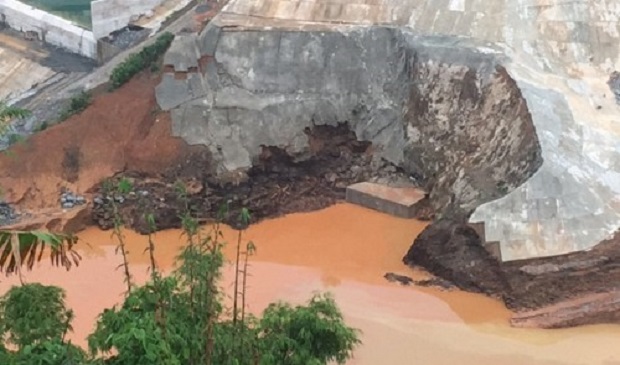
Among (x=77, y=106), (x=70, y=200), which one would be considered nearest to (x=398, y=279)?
(x=70, y=200)

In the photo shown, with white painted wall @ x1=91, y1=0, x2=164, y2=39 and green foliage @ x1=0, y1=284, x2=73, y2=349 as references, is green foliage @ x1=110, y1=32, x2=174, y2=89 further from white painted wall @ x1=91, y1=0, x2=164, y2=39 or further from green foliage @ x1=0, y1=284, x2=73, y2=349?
green foliage @ x1=0, y1=284, x2=73, y2=349

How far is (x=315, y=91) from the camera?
20.5 metres

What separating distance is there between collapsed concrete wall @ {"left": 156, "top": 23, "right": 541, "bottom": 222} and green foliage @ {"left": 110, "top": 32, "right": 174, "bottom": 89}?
56.0 inches

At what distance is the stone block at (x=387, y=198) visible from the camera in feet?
63.5

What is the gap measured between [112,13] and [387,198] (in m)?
12.4

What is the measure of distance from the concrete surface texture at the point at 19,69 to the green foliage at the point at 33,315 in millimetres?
20181

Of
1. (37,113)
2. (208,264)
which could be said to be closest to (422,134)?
(37,113)

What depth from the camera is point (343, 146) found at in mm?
20938

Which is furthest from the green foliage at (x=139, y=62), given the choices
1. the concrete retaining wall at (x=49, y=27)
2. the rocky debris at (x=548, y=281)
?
the rocky debris at (x=548, y=281)

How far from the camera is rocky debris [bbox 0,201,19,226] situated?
18.9 metres

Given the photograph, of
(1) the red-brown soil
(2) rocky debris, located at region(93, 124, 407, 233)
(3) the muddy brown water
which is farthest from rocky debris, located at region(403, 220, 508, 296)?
(1) the red-brown soil

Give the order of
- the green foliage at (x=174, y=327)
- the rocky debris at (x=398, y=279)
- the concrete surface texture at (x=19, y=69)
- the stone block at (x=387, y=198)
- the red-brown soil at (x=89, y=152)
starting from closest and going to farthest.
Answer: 1. the green foliage at (x=174, y=327)
2. the rocky debris at (x=398, y=279)
3. the stone block at (x=387, y=198)
4. the red-brown soil at (x=89, y=152)
5. the concrete surface texture at (x=19, y=69)

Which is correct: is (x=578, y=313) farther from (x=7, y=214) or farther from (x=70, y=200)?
(x=7, y=214)

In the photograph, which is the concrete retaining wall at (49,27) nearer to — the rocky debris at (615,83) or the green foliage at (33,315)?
the rocky debris at (615,83)
